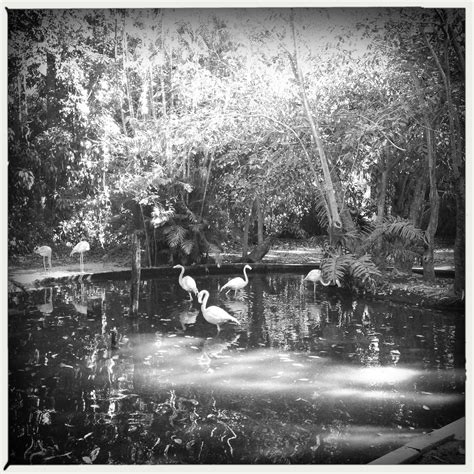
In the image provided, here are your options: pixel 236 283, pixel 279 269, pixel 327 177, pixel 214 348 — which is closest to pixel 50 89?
pixel 214 348

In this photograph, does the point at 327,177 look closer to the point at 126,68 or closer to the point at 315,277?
the point at 315,277

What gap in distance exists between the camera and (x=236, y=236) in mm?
4254

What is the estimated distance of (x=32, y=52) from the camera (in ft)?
10.2

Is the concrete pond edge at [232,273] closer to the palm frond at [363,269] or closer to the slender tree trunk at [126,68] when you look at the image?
the palm frond at [363,269]

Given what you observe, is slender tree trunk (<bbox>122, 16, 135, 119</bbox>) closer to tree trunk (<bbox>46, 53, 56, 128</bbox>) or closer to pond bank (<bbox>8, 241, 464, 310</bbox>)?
tree trunk (<bbox>46, 53, 56, 128</bbox>)

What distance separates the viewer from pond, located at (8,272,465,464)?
2502 millimetres

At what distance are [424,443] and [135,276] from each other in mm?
2489

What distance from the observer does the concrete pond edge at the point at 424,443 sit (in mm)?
2365

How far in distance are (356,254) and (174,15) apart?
2.51 meters

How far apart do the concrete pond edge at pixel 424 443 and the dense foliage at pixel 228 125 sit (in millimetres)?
1344

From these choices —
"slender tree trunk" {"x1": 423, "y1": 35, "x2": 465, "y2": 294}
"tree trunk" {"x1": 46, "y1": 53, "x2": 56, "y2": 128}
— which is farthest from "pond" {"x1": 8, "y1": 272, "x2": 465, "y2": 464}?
"tree trunk" {"x1": 46, "y1": 53, "x2": 56, "y2": 128}

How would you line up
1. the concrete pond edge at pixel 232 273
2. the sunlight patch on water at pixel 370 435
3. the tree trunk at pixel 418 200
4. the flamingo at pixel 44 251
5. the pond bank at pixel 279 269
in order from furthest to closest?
the tree trunk at pixel 418 200, the concrete pond edge at pixel 232 273, the pond bank at pixel 279 269, the flamingo at pixel 44 251, the sunlight patch on water at pixel 370 435

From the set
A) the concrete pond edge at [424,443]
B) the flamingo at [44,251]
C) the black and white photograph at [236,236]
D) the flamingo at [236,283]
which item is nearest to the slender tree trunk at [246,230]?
the black and white photograph at [236,236]

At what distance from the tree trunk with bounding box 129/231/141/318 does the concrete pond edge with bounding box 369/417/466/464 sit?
7.61ft
